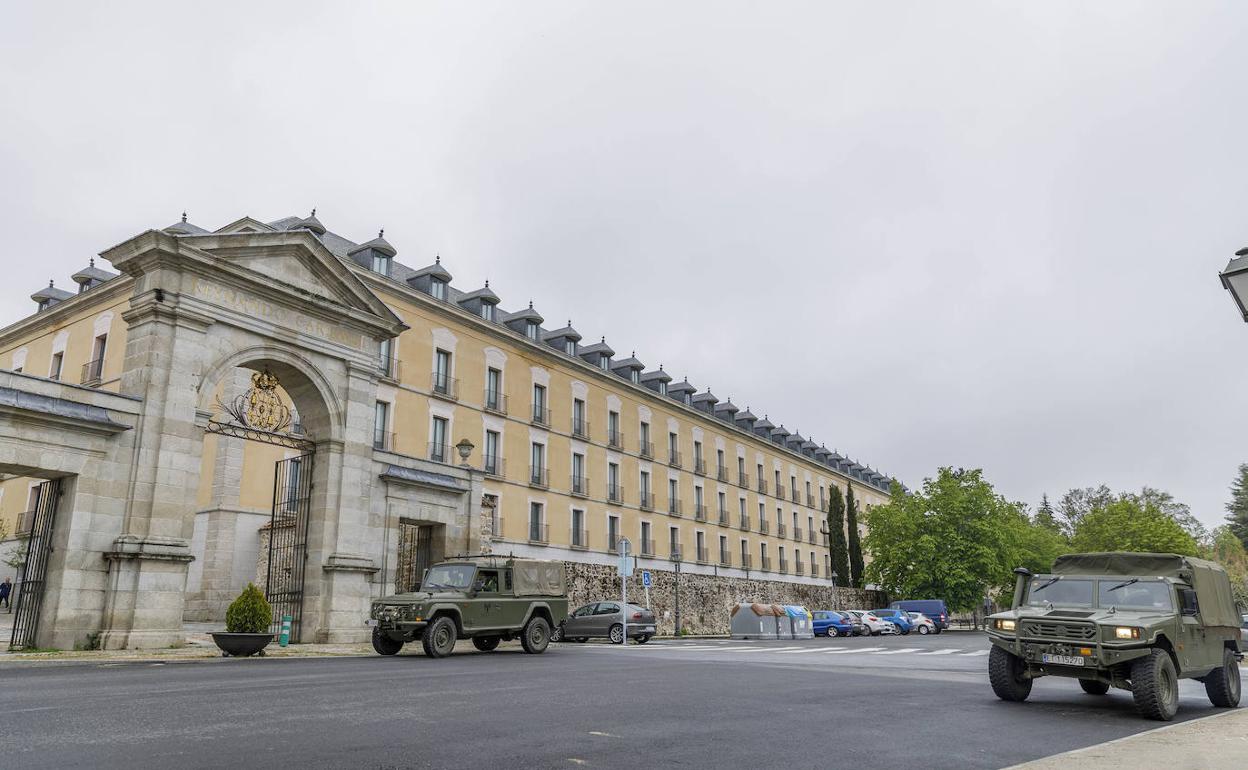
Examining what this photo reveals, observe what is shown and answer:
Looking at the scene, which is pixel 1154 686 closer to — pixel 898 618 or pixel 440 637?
pixel 440 637

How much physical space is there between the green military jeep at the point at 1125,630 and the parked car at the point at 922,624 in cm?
3741

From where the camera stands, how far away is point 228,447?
107 feet

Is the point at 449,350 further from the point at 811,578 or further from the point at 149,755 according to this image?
the point at 811,578

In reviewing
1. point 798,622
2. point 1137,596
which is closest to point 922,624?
point 798,622

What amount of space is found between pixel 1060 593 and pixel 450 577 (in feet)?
36.5

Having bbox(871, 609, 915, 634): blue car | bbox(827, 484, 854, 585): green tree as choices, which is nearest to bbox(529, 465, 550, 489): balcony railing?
bbox(871, 609, 915, 634): blue car

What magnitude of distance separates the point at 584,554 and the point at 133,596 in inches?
1168

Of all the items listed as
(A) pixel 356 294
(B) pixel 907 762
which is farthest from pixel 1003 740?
(A) pixel 356 294

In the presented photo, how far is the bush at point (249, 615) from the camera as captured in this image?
15.4 m

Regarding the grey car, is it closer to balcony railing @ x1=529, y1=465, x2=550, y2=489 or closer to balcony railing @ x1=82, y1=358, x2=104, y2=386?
balcony railing @ x1=529, y1=465, x2=550, y2=489

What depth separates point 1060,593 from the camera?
33.9 ft

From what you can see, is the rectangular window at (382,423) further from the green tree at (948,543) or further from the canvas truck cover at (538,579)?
the green tree at (948,543)

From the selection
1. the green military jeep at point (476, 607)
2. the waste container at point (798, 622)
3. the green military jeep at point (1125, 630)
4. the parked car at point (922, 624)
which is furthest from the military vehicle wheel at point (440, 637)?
the parked car at point (922, 624)

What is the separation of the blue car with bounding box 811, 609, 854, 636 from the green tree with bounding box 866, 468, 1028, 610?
16.2m
